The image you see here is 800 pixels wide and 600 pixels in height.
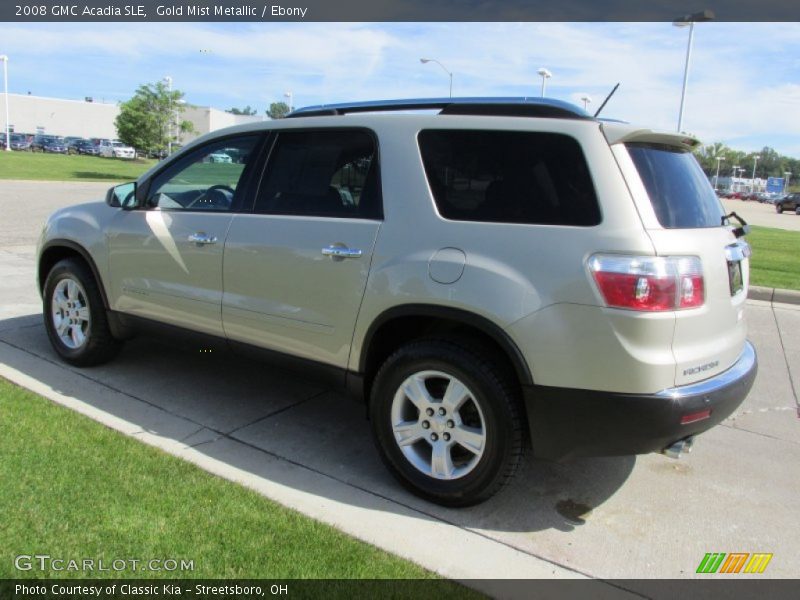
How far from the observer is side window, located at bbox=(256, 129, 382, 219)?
3.49 metres

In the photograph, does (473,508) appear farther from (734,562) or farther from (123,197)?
(123,197)

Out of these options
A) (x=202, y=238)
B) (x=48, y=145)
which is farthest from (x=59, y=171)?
(x=48, y=145)

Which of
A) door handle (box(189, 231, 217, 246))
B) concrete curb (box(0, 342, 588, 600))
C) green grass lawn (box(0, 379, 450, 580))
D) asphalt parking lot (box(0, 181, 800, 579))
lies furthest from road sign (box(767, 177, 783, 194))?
green grass lawn (box(0, 379, 450, 580))

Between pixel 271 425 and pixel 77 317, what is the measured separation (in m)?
1.90

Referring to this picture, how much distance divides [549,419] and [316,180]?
1.86 metres

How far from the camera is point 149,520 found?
2.91m

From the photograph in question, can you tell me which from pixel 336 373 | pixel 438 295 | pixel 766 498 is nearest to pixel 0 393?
pixel 336 373

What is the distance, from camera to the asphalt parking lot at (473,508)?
2963 millimetres

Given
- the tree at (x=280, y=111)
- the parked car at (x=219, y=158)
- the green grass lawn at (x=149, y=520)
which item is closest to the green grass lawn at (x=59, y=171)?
the tree at (x=280, y=111)

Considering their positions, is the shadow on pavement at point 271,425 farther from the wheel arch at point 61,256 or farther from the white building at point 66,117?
the white building at point 66,117

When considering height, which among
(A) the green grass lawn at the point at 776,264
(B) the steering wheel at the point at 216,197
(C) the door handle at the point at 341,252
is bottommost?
(A) the green grass lawn at the point at 776,264

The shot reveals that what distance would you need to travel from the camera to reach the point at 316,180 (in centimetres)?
373

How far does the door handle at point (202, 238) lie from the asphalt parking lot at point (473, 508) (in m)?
0.80

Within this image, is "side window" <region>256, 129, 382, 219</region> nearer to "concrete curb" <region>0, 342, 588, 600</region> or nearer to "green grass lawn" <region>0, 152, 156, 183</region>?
"concrete curb" <region>0, 342, 588, 600</region>
